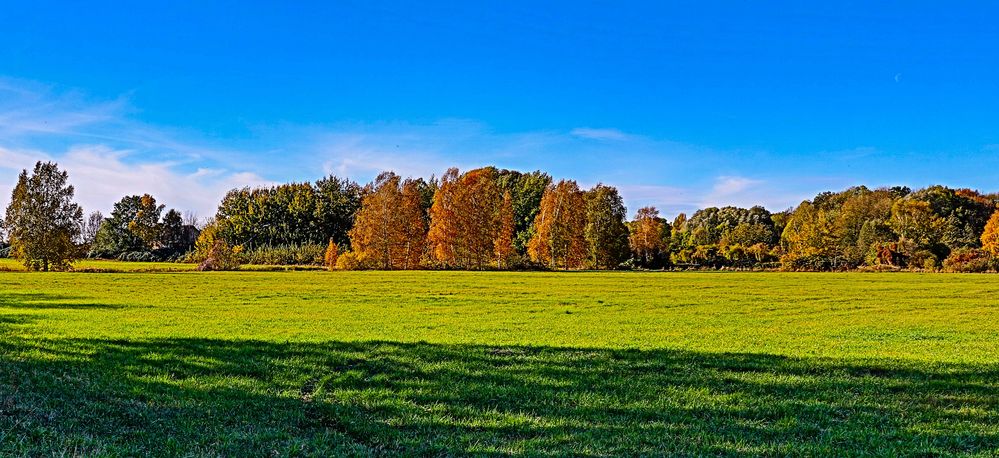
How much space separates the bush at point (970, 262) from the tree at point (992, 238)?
2.47ft

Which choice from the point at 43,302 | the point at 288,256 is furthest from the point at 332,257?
the point at 43,302

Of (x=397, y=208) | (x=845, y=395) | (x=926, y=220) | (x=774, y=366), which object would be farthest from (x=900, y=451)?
(x=926, y=220)

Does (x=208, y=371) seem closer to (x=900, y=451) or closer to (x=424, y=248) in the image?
(x=900, y=451)

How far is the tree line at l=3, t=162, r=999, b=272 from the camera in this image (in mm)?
72312

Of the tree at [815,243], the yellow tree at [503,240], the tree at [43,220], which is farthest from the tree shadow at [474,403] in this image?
the tree at [815,243]

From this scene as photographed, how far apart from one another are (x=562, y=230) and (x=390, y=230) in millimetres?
24040

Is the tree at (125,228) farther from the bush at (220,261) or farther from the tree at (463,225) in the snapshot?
the tree at (463,225)

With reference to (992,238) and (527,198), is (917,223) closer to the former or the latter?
(992,238)

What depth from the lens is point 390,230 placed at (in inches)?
3145

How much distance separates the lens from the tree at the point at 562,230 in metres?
86.2

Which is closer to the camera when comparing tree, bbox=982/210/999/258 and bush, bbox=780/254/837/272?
tree, bbox=982/210/999/258

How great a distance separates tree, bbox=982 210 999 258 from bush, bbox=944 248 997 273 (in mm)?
752

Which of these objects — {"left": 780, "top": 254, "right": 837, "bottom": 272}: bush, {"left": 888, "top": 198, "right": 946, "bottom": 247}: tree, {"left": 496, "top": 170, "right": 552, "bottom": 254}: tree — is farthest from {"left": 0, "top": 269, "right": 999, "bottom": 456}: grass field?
{"left": 496, "top": 170, "right": 552, "bottom": 254}: tree

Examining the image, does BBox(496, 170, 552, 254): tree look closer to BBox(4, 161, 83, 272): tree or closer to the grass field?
BBox(4, 161, 83, 272): tree
